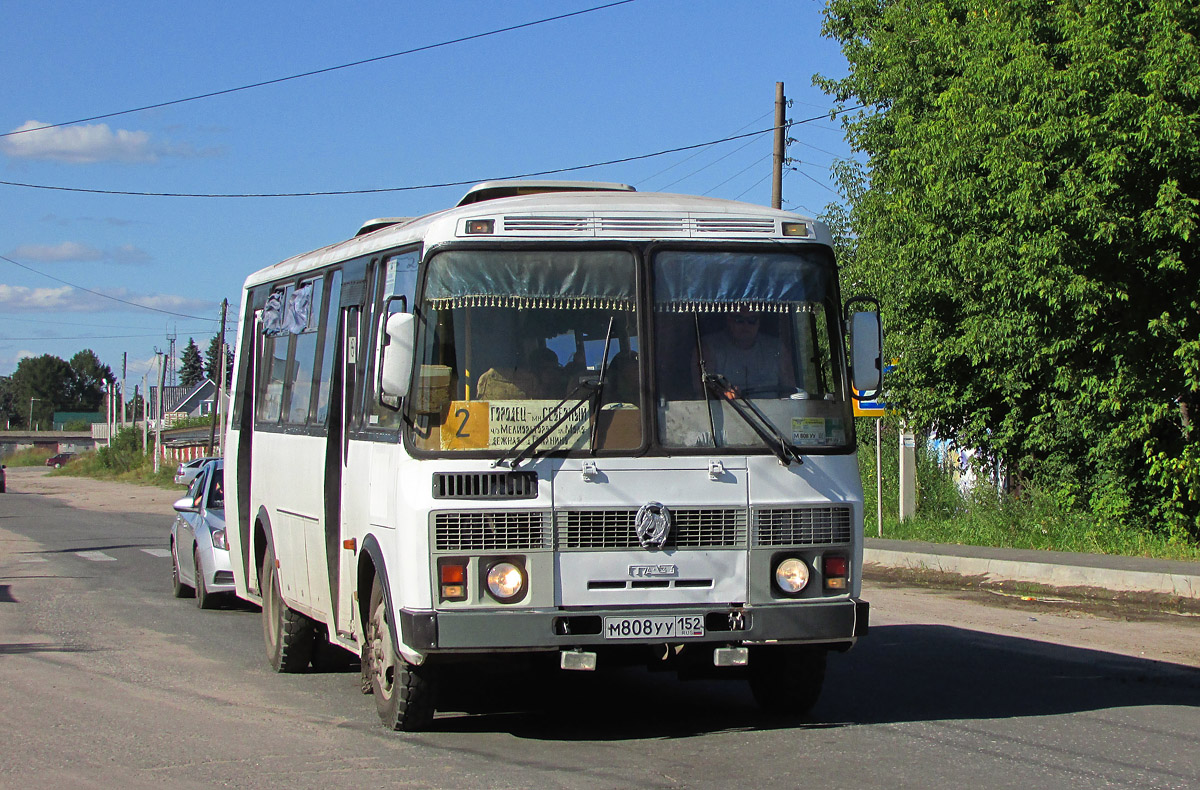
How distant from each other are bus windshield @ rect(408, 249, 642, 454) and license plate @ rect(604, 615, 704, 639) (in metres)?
0.86

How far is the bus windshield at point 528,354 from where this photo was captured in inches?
279

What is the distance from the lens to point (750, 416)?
7.32 meters

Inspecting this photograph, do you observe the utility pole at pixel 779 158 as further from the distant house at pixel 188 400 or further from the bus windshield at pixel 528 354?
the distant house at pixel 188 400

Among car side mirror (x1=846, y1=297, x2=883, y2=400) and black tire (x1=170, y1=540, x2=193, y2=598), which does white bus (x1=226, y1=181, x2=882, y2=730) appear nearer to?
car side mirror (x1=846, y1=297, x2=883, y2=400)

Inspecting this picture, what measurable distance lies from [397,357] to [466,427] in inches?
18.9

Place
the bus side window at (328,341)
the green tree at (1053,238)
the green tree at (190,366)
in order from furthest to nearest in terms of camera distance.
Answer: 1. the green tree at (190,366)
2. the green tree at (1053,238)
3. the bus side window at (328,341)

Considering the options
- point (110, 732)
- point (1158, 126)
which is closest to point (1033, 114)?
point (1158, 126)

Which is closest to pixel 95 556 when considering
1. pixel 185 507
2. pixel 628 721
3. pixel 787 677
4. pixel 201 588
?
pixel 185 507

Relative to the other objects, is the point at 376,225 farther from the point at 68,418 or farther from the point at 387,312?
the point at 68,418

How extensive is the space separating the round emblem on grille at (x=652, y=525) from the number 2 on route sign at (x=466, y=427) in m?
0.84

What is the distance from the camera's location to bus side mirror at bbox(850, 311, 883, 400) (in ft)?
25.0

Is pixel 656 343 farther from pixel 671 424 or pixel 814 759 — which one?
pixel 814 759

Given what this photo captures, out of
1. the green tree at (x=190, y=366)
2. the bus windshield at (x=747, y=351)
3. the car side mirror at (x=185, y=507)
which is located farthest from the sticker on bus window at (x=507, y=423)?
the green tree at (x=190, y=366)

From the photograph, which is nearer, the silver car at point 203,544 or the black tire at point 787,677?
the black tire at point 787,677
